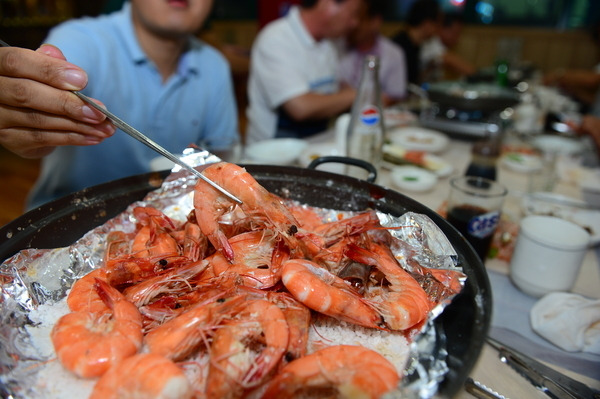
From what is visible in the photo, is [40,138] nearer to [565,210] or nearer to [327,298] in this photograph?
[327,298]

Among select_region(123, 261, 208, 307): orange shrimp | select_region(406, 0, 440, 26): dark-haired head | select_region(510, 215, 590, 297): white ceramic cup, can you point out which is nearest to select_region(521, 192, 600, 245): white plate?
select_region(510, 215, 590, 297): white ceramic cup

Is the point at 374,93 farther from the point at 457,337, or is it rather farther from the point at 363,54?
the point at 363,54

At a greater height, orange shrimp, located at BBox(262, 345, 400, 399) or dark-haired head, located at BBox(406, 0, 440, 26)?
dark-haired head, located at BBox(406, 0, 440, 26)

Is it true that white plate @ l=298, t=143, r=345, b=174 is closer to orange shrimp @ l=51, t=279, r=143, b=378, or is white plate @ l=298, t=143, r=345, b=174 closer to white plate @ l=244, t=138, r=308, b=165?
white plate @ l=244, t=138, r=308, b=165

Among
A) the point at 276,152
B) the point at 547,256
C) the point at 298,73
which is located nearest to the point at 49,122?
the point at 276,152

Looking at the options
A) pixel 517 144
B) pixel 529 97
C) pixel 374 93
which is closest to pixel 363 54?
pixel 529 97
